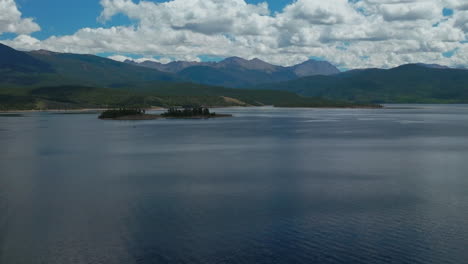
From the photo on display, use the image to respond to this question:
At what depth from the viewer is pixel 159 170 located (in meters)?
70.8

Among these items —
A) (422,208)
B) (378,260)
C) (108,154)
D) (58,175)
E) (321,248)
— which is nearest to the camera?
(378,260)

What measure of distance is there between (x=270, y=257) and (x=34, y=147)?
86534 mm

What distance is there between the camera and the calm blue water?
3356cm

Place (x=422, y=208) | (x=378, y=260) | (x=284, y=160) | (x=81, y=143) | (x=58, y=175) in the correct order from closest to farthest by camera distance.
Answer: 1. (x=378, y=260)
2. (x=422, y=208)
3. (x=58, y=175)
4. (x=284, y=160)
5. (x=81, y=143)

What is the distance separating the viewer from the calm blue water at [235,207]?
33.6 m

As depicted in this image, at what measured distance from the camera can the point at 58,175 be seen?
2628 inches

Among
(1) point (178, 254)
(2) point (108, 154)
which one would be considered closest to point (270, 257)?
(1) point (178, 254)

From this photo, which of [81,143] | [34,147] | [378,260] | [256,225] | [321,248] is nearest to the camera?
[378,260]

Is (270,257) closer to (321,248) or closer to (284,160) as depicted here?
(321,248)

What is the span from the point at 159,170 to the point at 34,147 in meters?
47.7

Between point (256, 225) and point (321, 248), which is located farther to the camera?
point (256, 225)

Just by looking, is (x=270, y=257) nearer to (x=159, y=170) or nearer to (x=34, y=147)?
(x=159, y=170)

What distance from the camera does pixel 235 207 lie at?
46156 mm

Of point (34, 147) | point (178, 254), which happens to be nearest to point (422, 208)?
point (178, 254)
